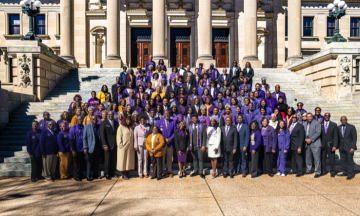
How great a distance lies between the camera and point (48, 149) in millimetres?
7969

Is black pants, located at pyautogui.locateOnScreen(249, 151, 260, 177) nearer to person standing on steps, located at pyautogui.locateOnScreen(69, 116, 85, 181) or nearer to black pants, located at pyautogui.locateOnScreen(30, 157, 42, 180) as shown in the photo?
person standing on steps, located at pyautogui.locateOnScreen(69, 116, 85, 181)

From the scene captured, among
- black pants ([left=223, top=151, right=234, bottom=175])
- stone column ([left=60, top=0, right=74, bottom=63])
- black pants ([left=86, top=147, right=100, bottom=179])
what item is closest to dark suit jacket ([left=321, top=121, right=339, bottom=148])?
black pants ([left=223, top=151, right=234, bottom=175])

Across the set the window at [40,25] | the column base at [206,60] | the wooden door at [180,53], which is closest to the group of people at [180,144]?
the column base at [206,60]

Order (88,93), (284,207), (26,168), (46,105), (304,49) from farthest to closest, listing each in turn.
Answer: (304,49) < (88,93) < (46,105) < (26,168) < (284,207)

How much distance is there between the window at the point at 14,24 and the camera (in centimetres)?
2712

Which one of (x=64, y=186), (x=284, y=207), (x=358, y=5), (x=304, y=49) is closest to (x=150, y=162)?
(x=64, y=186)

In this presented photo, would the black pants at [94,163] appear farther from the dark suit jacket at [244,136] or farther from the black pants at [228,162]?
the dark suit jacket at [244,136]

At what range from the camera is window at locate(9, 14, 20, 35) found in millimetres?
27125

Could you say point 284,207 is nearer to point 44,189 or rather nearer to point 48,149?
point 44,189

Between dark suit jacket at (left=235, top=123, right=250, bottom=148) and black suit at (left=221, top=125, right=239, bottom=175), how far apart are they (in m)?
0.17

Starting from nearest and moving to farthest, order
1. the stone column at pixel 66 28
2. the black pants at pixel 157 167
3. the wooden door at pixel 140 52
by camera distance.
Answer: the black pants at pixel 157 167, the stone column at pixel 66 28, the wooden door at pixel 140 52

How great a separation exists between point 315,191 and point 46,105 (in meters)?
12.0

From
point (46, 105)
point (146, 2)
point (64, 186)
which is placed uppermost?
point (146, 2)

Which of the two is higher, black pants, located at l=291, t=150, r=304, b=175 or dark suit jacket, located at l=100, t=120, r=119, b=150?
dark suit jacket, located at l=100, t=120, r=119, b=150
